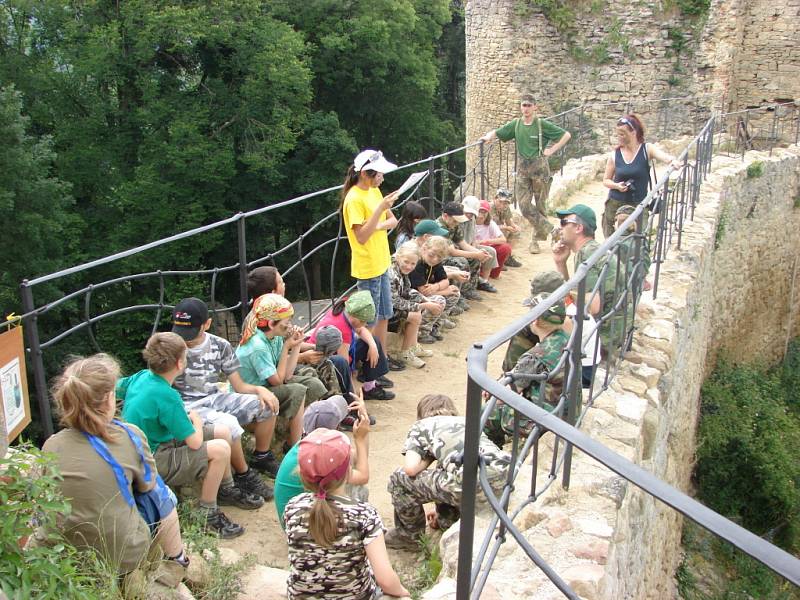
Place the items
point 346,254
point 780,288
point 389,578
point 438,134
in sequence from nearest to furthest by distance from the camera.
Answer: point 389,578 → point 780,288 → point 346,254 → point 438,134

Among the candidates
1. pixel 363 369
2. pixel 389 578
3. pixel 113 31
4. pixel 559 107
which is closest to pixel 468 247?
pixel 363 369

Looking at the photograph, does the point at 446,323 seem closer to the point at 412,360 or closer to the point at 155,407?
the point at 412,360

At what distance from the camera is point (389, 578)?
2.69 meters

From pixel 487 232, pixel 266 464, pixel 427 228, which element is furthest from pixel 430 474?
pixel 487 232

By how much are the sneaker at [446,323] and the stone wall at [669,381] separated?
1690 millimetres

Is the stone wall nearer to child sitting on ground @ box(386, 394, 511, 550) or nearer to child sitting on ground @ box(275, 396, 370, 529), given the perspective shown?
child sitting on ground @ box(386, 394, 511, 550)

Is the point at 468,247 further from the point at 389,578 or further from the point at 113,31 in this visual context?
the point at 113,31

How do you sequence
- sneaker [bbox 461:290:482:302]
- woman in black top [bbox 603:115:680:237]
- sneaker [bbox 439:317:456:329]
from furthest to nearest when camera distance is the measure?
sneaker [bbox 461:290:482:302] < sneaker [bbox 439:317:456:329] < woman in black top [bbox 603:115:680:237]

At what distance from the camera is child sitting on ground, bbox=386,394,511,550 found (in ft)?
10.3

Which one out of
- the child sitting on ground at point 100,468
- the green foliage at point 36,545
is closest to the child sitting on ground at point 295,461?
the child sitting on ground at point 100,468

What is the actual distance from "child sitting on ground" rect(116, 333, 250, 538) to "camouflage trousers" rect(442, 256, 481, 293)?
361 cm

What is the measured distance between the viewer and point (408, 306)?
5590mm

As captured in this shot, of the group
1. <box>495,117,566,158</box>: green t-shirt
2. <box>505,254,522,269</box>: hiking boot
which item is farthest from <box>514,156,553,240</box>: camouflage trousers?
<box>505,254,522,269</box>: hiking boot

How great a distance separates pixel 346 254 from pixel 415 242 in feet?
54.5
